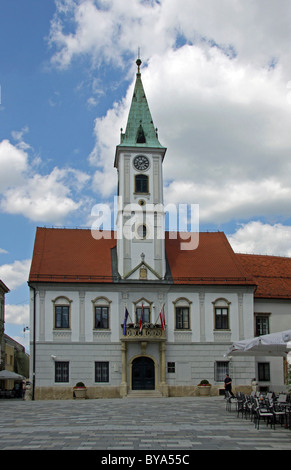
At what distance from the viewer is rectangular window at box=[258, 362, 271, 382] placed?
44.0 metres

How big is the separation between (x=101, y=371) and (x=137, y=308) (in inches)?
209

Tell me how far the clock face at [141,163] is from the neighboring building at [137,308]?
0.27 feet

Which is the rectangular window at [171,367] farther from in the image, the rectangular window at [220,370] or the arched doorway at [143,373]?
the rectangular window at [220,370]

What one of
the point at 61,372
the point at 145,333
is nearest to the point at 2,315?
the point at 61,372

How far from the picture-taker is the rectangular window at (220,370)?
42.3 meters

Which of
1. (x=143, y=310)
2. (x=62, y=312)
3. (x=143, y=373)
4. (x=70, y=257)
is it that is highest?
(x=70, y=257)

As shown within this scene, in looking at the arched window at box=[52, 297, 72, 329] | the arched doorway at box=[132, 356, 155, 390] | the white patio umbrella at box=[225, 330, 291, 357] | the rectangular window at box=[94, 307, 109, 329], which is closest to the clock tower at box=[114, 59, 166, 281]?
the rectangular window at box=[94, 307, 109, 329]

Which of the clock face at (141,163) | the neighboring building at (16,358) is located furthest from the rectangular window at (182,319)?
the neighboring building at (16,358)

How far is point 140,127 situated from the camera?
156 ft

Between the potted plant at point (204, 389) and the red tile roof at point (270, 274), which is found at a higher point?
the red tile roof at point (270, 274)

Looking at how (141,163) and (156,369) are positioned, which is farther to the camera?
(141,163)

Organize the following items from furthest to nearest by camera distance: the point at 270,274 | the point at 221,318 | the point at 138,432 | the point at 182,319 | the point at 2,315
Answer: the point at 2,315
the point at 270,274
the point at 221,318
the point at 182,319
the point at 138,432

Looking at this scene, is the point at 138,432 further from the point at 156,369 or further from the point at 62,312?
the point at 62,312

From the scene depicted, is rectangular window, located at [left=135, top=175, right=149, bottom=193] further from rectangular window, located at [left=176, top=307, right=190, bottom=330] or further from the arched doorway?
the arched doorway
